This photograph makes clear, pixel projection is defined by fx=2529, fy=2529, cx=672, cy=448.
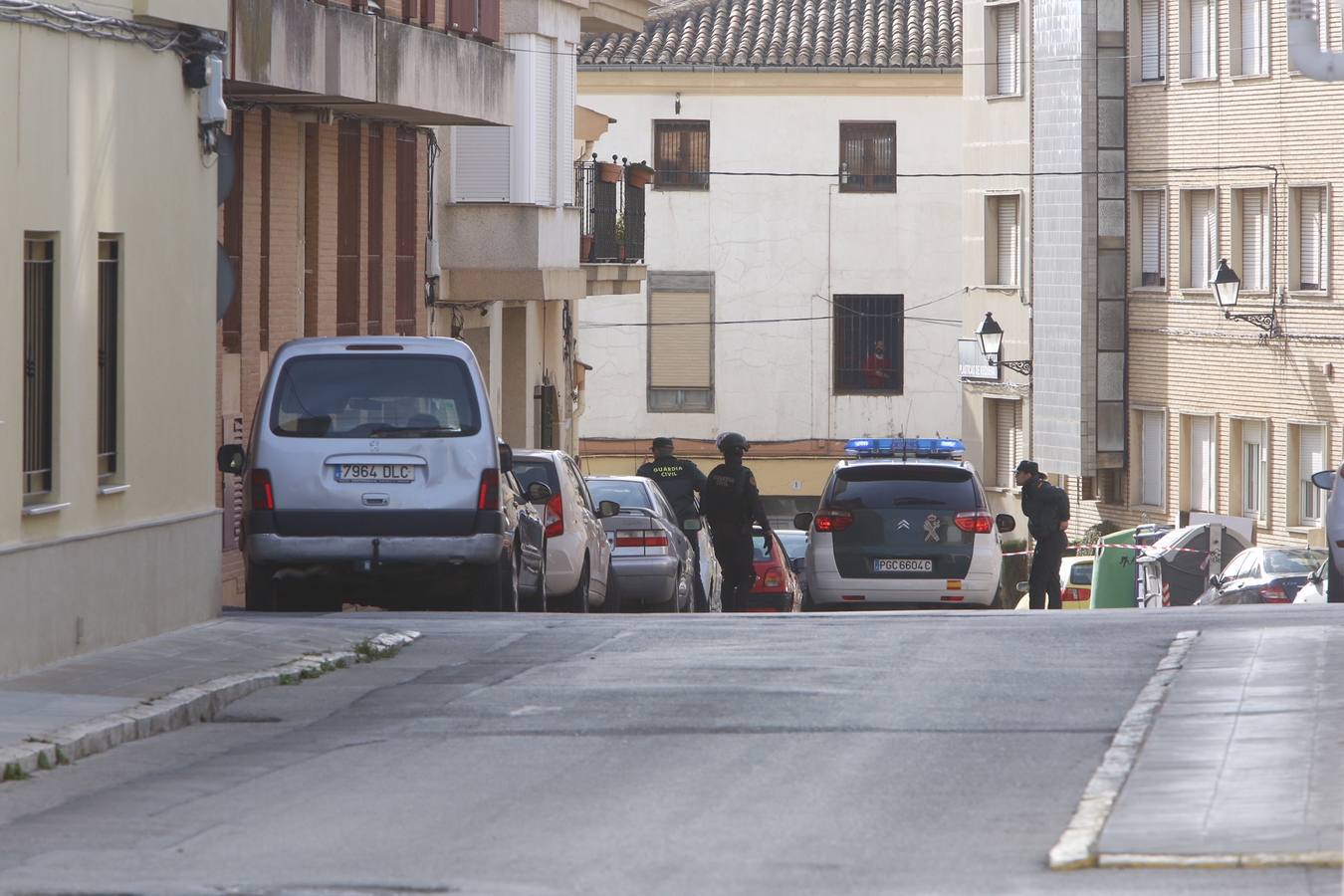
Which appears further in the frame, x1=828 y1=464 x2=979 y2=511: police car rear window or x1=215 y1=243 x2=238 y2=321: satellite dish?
x1=828 y1=464 x2=979 y2=511: police car rear window

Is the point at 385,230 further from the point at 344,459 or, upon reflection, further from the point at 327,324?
the point at 344,459

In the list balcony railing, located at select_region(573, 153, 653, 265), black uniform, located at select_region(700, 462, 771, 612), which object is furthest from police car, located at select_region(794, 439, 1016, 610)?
balcony railing, located at select_region(573, 153, 653, 265)

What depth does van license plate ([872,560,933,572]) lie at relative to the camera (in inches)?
918

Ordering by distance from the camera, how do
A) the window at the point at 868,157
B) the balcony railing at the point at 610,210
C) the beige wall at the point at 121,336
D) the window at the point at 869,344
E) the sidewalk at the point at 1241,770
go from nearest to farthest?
the sidewalk at the point at 1241,770, the beige wall at the point at 121,336, the balcony railing at the point at 610,210, the window at the point at 868,157, the window at the point at 869,344

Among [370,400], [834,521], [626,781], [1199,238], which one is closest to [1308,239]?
[1199,238]

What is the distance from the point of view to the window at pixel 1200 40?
4400 cm

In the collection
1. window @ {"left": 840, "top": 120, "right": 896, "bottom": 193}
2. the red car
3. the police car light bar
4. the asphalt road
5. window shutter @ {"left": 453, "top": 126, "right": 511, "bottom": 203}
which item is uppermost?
window @ {"left": 840, "top": 120, "right": 896, "bottom": 193}

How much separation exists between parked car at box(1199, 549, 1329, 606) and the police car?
769 cm

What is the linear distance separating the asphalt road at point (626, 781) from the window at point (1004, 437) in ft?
119

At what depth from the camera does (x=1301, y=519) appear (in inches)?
1639

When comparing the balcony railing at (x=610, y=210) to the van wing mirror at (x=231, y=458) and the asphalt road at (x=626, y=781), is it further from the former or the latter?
the asphalt road at (x=626, y=781)

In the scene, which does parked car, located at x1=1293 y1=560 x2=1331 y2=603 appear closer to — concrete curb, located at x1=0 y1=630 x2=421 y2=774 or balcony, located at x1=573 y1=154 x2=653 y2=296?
balcony, located at x1=573 y1=154 x2=653 y2=296

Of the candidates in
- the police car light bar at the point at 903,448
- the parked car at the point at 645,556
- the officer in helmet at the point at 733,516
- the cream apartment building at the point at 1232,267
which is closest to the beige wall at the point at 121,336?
the parked car at the point at 645,556

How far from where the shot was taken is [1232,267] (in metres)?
43.6
